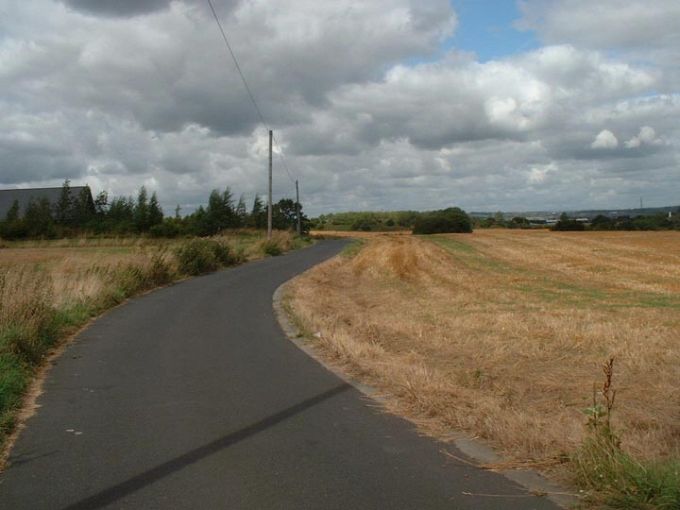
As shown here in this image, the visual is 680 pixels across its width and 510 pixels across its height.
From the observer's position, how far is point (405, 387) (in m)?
7.78

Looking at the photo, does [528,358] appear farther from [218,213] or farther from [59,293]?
[218,213]

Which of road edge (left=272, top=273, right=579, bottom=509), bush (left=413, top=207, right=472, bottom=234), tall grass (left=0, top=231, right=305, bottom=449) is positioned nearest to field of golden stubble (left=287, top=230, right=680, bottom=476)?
road edge (left=272, top=273, right=579, bottom=509)

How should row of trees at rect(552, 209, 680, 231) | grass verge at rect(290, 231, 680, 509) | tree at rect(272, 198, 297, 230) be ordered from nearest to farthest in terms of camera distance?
grass verge at rect(290, 231, 680, 509) < row of trees at rect(552, 209, 680, 231) < tree at rect(272, 198, 297, 230)

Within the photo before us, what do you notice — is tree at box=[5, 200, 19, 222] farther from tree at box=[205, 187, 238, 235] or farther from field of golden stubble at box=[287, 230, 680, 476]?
field of golden stubble at box=[287, 230, 680, 476]

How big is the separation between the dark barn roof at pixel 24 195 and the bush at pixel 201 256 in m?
43.4

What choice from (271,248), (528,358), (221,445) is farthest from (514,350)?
(271,248)

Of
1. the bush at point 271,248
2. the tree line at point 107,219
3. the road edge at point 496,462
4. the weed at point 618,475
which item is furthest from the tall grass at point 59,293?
the tree line at point 107,219

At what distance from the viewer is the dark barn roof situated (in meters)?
72.7

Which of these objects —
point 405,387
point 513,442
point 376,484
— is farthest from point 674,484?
point 405,387

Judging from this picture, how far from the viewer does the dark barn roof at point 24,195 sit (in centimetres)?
7269

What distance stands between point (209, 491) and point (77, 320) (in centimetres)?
999

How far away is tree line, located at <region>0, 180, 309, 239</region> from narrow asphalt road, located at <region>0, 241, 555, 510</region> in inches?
2102

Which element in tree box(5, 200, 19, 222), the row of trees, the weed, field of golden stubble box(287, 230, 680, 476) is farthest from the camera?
the row of trees

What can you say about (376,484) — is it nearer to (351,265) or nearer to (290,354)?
(290,354)
